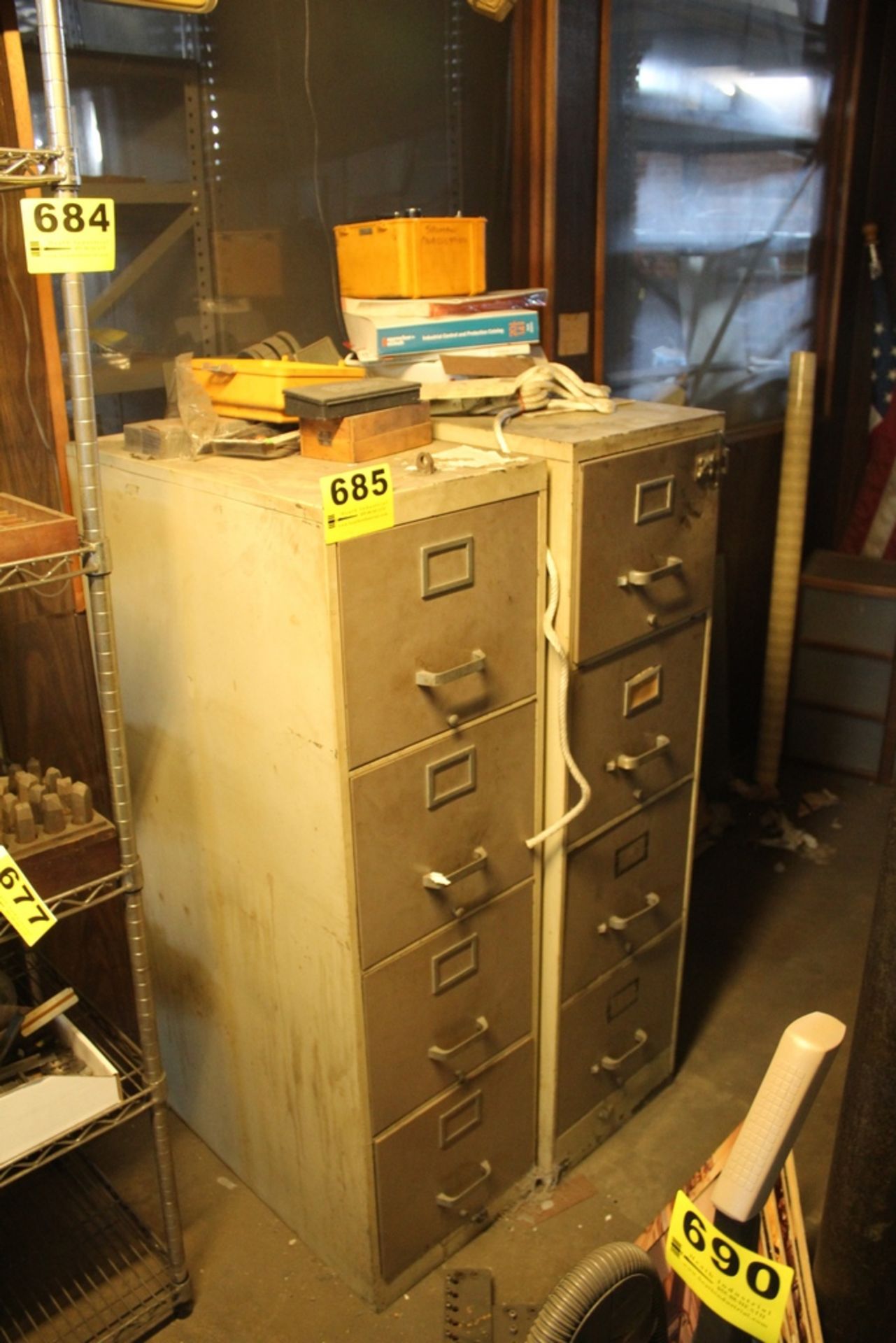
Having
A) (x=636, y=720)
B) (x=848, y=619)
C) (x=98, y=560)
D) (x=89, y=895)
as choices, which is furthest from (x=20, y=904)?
(x=848, y=619)

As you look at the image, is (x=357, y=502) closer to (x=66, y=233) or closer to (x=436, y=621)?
(x=436, y=621)

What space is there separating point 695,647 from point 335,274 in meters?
0.98

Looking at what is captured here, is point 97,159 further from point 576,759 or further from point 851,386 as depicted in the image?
point 851,386

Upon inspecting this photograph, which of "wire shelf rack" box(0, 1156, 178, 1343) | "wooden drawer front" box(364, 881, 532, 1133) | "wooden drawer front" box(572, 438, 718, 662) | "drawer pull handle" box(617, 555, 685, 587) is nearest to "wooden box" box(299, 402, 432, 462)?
"wooden drawer front" box(572, 438, 718, 662)

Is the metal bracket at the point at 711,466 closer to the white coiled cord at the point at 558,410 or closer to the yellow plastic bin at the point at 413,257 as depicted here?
the white coiled cord at the point at 558,410

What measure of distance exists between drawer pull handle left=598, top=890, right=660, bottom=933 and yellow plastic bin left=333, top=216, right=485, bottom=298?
1124 millimetres

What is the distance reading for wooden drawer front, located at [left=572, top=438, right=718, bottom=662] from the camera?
166 cm

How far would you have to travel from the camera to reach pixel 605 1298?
4.03 feet

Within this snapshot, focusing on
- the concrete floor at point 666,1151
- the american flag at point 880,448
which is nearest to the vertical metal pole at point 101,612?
the concrete floor at point 666,1151

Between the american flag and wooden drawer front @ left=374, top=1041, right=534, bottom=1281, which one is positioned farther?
the american flag

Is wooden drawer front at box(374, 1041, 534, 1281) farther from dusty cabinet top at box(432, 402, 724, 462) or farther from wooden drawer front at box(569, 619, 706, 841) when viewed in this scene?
dusty cabinet top at box(432, 402, 724, 462)

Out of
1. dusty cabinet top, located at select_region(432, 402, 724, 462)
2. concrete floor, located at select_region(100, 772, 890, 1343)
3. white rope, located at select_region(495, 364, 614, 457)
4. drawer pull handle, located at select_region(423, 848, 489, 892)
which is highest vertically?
white rope, located at select_region(495, 364, 614, 457)

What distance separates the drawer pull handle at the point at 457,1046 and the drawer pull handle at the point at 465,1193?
0.26 m

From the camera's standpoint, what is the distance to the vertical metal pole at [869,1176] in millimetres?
1052
